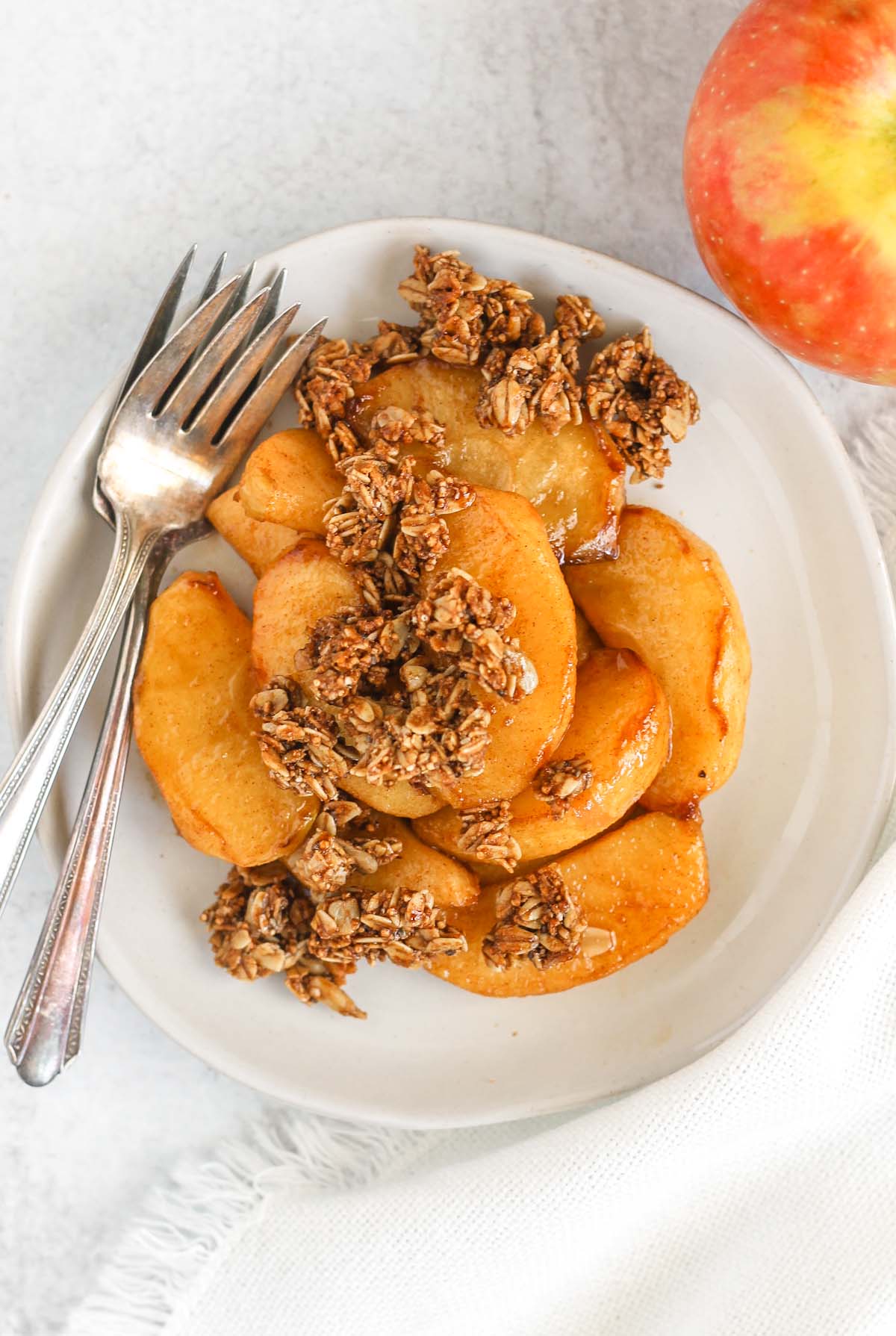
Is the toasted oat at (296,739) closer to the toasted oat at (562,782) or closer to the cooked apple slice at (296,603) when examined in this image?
the cooked apple slice at (296,603)

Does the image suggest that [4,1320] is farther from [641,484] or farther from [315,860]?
[641,484]

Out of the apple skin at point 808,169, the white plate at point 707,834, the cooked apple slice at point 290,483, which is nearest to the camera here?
the apple skin at point 808,169

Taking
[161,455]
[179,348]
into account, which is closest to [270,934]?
[161,455]

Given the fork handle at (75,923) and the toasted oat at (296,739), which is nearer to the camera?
the toasted oat at (296,739)

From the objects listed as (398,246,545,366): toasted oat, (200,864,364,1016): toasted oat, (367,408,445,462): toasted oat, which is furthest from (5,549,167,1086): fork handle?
(398,246,545,366): toasted oat

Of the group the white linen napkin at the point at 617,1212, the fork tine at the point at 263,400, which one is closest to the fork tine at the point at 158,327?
the fork tine at the point at 263,400
